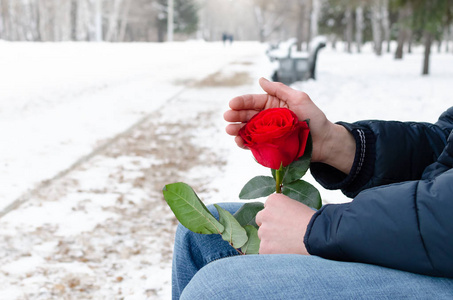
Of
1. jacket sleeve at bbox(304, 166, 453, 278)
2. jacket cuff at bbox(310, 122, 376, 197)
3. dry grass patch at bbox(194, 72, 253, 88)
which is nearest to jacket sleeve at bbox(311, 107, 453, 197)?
jacket cuff at bbox(310, 122, 376, 197)

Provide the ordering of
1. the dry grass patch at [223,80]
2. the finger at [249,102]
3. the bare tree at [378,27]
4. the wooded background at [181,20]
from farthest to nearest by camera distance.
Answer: the bare tree at [378,27] → the wooded background at [181,20] → the dry grass patch at [223,80] → the finger at [249,102]

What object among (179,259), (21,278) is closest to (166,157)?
(21,278)

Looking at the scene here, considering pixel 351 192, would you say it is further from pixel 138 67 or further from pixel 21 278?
pixel 138 67

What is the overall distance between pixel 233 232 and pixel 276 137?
338 millimetres

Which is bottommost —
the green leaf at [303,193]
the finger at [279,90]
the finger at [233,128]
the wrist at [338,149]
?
the green leaf at [303,193]

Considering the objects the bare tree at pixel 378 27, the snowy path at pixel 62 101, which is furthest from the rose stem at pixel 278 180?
the bare tree at pixel 378 27

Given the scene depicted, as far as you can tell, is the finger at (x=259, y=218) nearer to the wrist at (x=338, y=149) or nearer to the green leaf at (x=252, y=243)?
the green leaf at (x=252, y=243)

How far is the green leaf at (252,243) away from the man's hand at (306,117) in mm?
273

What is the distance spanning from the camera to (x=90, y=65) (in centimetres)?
1418

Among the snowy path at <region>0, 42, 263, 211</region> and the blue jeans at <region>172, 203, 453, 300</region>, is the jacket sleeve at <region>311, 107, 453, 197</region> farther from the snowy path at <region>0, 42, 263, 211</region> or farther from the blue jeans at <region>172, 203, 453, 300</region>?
the snowy path at <region>0, 42, 263, 211</region>

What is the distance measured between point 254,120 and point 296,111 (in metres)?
0.26

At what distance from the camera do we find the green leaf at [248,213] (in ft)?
5.03

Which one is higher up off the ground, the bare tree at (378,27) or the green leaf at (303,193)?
the bare tree at (378,27)

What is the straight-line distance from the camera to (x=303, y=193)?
4.84 feet
